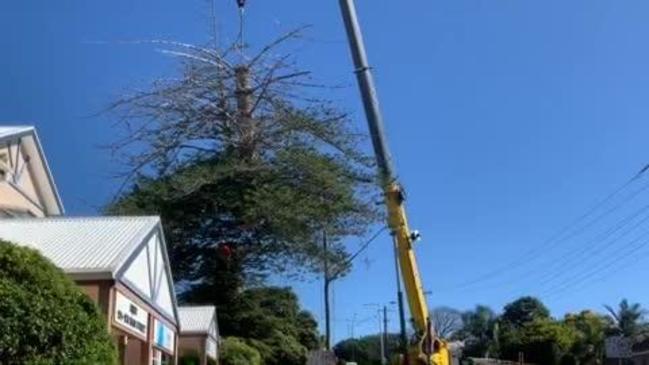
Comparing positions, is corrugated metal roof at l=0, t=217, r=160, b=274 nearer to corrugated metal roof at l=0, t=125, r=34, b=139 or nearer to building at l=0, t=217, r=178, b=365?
building at l=0, t=217, r=178, b=365

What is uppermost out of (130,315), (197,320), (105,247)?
(197,320)

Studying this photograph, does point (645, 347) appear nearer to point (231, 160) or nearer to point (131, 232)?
point (231, 160)

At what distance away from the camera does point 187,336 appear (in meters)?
42.3

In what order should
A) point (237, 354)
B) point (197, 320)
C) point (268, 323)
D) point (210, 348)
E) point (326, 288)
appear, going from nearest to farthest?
point (197, 320) < point (210, 348) < point (237, 354) < point (326, 288) < point (268, 323)

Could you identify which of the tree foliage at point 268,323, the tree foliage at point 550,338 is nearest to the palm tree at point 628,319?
the tree foliage at point 550,338

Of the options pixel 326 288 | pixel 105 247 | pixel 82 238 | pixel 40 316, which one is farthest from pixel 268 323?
pixel 40 316

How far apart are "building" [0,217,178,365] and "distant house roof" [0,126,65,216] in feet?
22.6

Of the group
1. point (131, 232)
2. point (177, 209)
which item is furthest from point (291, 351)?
point (131, 232)

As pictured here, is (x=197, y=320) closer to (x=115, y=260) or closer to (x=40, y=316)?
(x=115, y=260)

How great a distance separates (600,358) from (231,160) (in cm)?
5567

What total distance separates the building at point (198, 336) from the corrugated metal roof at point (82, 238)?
55.6 feet

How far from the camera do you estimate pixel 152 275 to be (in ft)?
81.0

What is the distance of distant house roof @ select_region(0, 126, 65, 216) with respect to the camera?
3102 centimetres

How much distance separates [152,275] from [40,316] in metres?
10.8
